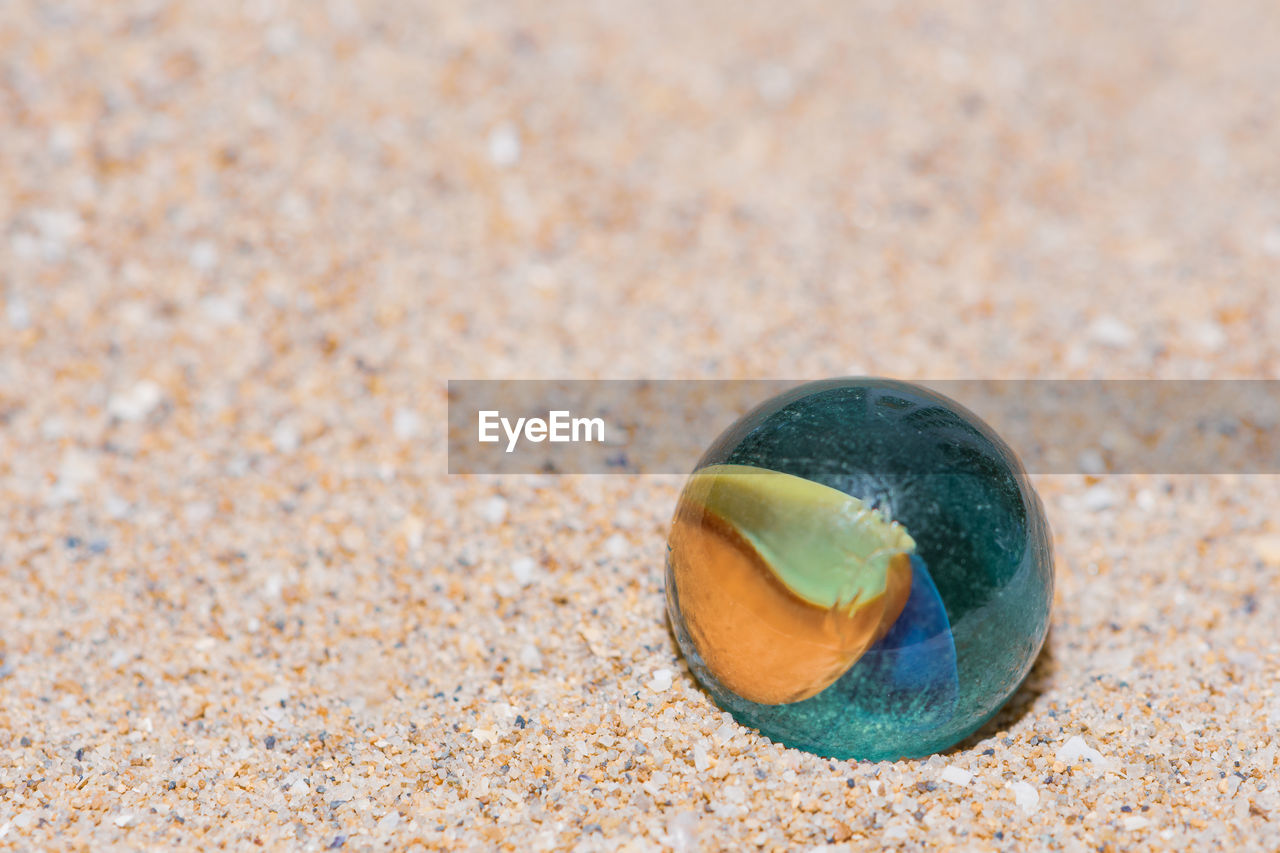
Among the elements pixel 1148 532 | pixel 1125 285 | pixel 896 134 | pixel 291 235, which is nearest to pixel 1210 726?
pixel 1148 532

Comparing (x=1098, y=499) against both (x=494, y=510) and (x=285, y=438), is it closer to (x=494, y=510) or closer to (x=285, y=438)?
(x=494, y=510)

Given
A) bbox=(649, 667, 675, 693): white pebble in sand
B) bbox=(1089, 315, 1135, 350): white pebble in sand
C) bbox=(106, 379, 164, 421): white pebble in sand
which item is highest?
bbox=(1089, 315, 1135, 350): white pebble in sand

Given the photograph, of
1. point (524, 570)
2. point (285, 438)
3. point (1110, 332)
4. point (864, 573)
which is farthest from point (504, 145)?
point (864, 573)

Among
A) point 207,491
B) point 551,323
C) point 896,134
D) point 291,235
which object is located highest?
point 896,134

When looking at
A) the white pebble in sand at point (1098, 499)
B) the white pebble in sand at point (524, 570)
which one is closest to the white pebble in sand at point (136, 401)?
the white pebble in sand at point (524, 570)

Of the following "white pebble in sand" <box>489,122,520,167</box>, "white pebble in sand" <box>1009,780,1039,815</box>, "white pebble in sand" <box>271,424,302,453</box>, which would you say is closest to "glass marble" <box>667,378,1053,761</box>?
"white pebble in sand" <box>1009,780,1039,815</box>

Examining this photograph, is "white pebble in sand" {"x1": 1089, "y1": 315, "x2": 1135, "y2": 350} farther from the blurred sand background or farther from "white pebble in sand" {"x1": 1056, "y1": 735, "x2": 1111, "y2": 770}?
"white pebble in sand" {"x1": 1056, "y1": 735, "x2": 1111, "y2": 770}

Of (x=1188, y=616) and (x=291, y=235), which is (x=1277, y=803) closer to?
(x=1188, y=616)
